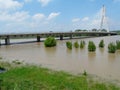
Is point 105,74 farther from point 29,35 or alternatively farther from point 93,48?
point 29,35

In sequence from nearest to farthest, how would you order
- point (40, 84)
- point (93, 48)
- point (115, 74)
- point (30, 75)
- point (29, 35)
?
point (40, 84) → point (30, 75) → point (115, 74) → point (93, 48) → point (29, 35)

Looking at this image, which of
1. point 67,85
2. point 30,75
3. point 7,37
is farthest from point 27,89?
point 7,37

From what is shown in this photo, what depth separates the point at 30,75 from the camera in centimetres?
1566

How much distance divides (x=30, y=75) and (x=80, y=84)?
409 centimetres

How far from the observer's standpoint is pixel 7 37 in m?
67.2

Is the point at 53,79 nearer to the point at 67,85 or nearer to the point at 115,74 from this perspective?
the point at 67,85

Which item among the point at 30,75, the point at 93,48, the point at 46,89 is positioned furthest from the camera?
→ the point at 93,48

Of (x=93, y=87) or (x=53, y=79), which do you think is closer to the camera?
(x=93, y=87)

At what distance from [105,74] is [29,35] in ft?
195

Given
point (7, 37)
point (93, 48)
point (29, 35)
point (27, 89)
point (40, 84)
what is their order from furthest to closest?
point (29, 35)
point (7, 37)
point (93, 48)
point (40, 84)
point (27, 89)

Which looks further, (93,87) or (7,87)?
(93,87)

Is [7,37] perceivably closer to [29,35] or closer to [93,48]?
[29,35]

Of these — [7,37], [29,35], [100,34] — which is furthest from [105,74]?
[100,34]

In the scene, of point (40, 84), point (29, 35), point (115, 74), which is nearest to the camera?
point (40, 84)
